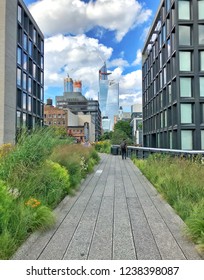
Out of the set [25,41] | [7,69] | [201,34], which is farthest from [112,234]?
[25,41]

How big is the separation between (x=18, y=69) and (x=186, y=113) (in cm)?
2490

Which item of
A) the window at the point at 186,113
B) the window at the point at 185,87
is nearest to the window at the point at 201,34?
the window at the point at 185,87

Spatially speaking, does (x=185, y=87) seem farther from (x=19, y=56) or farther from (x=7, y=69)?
(x=19, y=56)

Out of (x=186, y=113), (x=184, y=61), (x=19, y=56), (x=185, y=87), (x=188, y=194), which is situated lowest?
(x=188, y=194)

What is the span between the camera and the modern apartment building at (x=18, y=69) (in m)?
38.6

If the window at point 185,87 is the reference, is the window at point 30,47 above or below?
above

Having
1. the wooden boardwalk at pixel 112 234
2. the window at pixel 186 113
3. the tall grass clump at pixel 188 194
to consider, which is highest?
the window at pixel 186 113

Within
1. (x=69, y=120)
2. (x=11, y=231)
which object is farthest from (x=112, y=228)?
(x=69, y=120)

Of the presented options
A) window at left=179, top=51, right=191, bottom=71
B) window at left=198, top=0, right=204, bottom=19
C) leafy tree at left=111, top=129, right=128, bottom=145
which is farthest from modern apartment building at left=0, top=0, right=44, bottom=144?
window at left=198, top=0, right=204, bottom=19

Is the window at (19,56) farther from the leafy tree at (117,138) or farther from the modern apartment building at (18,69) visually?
the leafy tree at (117,138)

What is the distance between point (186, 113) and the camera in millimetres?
32906

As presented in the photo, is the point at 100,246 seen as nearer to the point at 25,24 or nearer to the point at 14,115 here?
the point at 14,115

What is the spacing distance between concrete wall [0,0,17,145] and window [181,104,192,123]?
21.0m

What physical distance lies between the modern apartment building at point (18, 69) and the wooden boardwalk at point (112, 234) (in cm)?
2937
